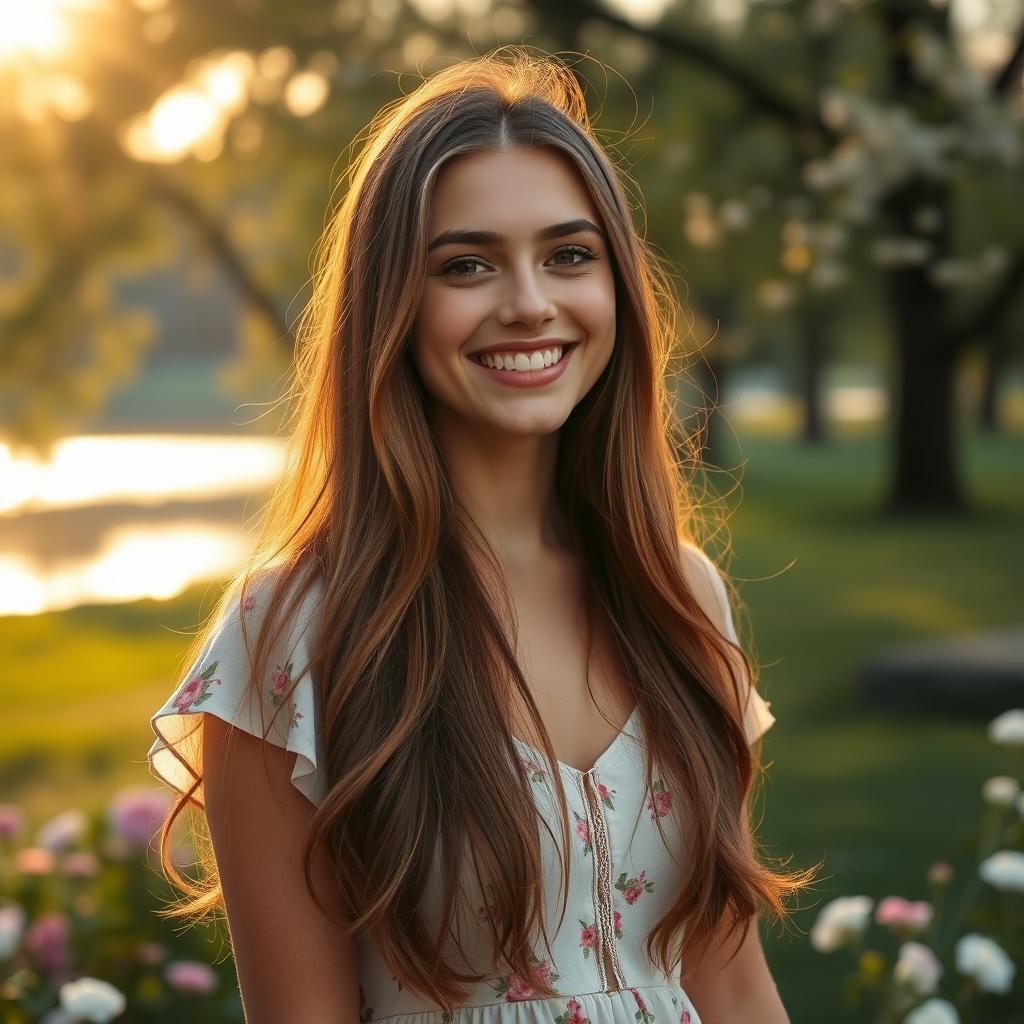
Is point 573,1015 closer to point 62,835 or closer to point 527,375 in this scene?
point 527,375

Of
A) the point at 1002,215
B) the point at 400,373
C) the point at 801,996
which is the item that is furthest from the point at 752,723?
the point at 1002,215

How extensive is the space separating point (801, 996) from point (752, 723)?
2545mm

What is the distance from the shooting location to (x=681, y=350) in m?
2.94

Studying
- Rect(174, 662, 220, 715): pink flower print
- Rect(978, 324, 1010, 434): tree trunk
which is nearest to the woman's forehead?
Rect(174, 662, 220, 715): pink flower print

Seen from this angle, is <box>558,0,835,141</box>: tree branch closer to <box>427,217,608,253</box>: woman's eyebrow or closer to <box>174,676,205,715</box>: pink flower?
<box>427,217,608,253</box>: woman's eyebrow

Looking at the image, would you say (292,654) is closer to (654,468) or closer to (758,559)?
A: (654,468)

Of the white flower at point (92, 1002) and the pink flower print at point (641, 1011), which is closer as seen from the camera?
the pink flower print at point (641, 1011)

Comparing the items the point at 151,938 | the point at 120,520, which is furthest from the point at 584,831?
the point at 120,520

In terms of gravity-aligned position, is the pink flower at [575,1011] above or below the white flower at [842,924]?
above

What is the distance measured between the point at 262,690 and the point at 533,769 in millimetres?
338

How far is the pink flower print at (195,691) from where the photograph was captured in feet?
6.22

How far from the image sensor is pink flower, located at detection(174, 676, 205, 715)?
190cm

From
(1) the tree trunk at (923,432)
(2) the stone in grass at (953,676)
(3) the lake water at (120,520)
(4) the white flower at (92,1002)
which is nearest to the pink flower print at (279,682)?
(3) the lake water at (120,520)

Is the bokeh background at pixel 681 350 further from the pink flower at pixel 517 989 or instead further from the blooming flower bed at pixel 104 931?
the pink flower at pixel 517 989
